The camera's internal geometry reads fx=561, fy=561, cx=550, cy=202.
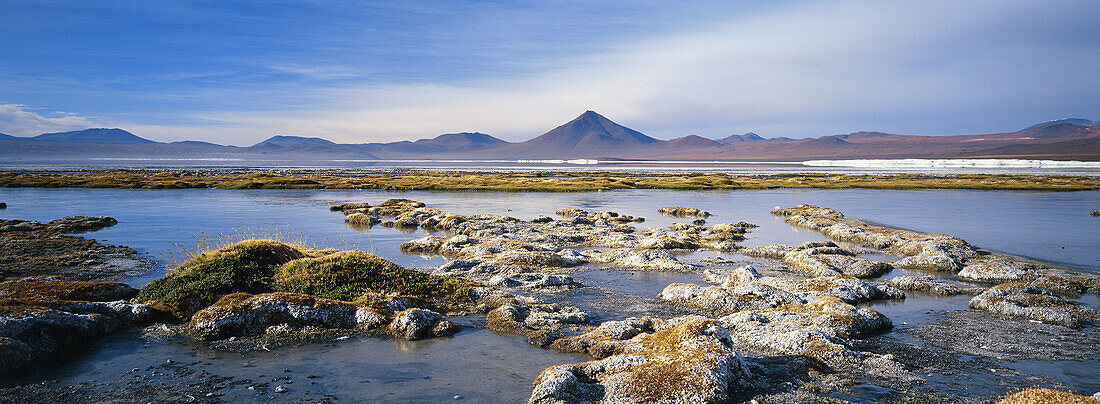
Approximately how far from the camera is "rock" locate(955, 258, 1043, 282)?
20984 mm

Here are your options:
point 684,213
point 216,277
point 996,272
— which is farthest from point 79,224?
point 996,272

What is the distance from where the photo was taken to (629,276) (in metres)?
22.7

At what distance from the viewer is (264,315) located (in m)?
14.9

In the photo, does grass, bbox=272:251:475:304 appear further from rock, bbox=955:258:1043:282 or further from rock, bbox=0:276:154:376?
rock, bbox=955:258:1043:282

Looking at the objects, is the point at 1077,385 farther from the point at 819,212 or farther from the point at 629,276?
the point at 819,212

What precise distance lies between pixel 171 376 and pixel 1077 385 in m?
18.4

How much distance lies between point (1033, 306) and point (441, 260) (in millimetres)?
22023

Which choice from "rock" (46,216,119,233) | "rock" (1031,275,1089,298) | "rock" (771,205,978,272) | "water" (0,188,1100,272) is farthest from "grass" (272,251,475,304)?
"rock" (46,216,119,233)

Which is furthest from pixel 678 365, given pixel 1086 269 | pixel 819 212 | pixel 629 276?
pixel 819 212

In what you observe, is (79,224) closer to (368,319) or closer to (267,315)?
(267,315)

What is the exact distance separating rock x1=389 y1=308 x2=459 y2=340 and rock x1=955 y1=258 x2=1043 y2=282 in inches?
788

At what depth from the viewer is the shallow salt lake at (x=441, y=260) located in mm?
11844

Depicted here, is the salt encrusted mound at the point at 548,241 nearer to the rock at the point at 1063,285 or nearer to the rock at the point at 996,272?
the rock at the point at 996,272

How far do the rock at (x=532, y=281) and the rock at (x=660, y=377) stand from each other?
904 cm
